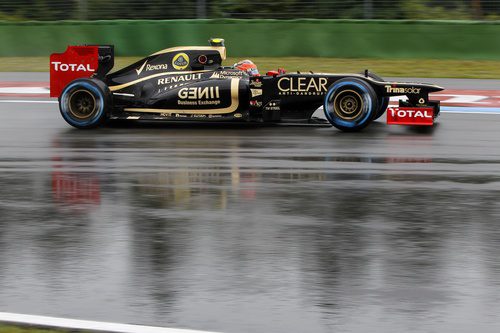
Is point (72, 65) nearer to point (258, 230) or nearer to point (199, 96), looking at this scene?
point (199, 96)

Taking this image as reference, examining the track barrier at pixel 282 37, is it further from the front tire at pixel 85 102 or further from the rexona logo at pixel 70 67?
the front tire at pixel 85 102

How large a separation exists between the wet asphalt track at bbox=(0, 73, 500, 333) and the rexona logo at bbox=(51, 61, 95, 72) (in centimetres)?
135

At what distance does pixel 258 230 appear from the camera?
24.2 ft

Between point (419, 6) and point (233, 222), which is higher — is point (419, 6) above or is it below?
above

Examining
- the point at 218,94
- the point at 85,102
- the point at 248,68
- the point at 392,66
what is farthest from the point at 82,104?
the point at 392,66

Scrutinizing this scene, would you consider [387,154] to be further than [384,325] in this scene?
Yes

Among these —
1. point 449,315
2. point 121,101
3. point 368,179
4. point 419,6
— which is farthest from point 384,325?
point 419,6

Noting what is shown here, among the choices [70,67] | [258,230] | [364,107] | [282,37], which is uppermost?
[282,37]

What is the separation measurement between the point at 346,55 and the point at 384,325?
15.5m

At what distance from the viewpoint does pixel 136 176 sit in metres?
9.57

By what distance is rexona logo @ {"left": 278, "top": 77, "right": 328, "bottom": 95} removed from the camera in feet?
39.2

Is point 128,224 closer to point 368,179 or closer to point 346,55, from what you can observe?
point 368,179

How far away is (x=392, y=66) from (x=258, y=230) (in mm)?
12860

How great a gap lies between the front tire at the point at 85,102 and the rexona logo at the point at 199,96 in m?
0.97
